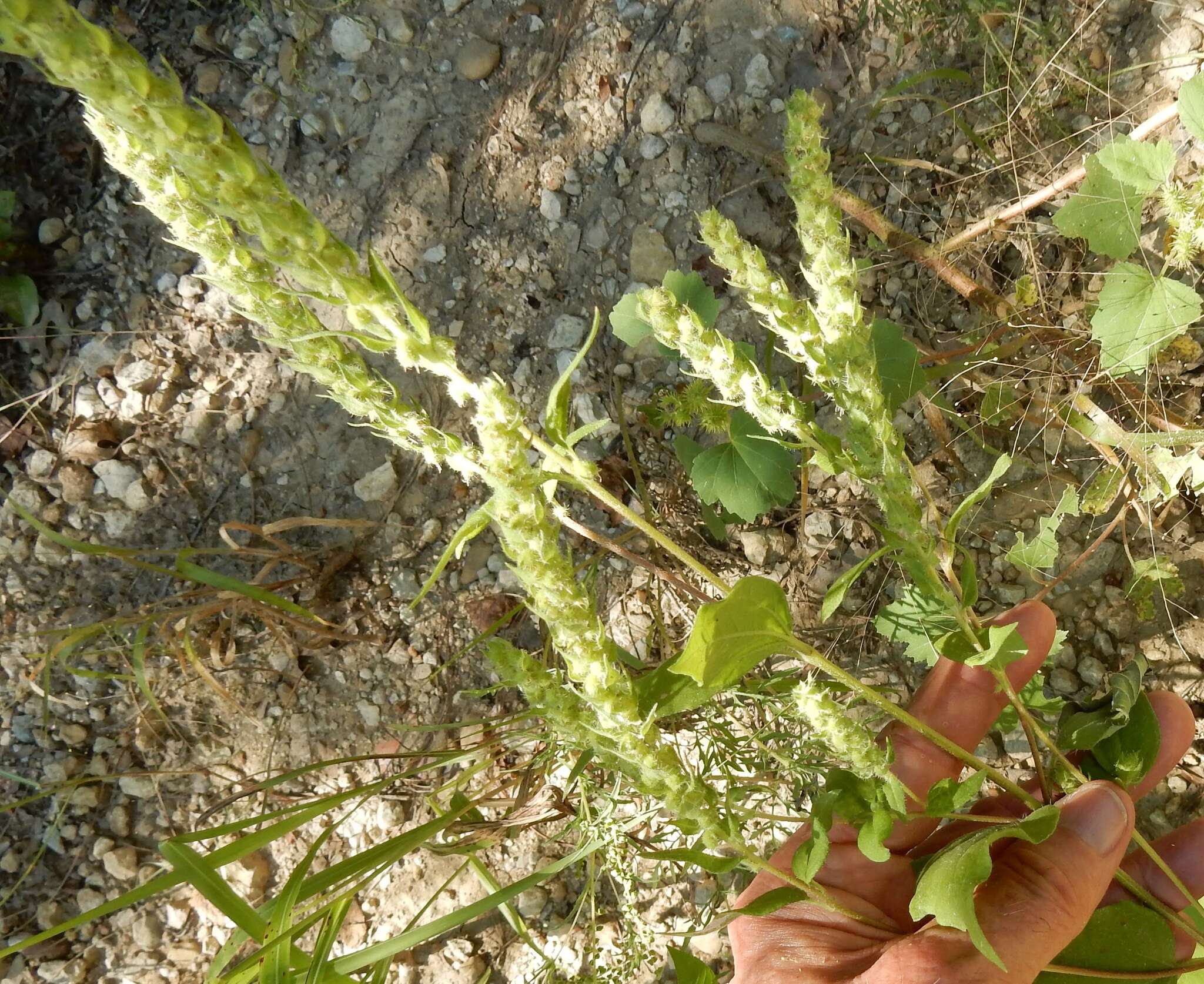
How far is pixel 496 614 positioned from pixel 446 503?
1.16 feet

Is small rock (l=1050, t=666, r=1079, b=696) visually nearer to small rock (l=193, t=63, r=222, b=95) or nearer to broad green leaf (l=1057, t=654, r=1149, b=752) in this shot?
broad green leaf (l=1057, t=654, r=1149, b=752)

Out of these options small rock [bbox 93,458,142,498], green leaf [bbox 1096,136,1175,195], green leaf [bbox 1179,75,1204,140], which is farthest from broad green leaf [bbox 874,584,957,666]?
small rock [bbox 93,458,142,498]

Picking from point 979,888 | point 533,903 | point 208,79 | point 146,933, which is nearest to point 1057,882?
point 979,888

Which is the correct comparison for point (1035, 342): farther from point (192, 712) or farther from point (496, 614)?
point (192, 712)

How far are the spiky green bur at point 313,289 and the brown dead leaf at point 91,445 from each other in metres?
1.74

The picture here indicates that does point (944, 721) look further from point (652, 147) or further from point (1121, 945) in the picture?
point (652, 147)

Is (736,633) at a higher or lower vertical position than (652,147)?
lower

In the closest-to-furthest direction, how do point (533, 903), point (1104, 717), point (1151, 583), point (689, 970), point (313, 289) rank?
point (313, 289)
point (689, 970)
point (1104, 717)
point (1151, 583)
point (533, 903)

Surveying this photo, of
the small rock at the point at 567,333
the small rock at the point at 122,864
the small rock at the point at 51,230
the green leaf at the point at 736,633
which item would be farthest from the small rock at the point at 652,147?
the small rock at the point at 122,864

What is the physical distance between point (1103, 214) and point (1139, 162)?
113 mm

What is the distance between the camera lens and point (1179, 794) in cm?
217

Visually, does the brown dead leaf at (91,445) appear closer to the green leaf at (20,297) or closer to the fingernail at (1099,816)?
the green leaf at (20,297)

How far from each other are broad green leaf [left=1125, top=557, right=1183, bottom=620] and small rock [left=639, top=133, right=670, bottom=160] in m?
1.65

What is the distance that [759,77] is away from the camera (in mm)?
2400
